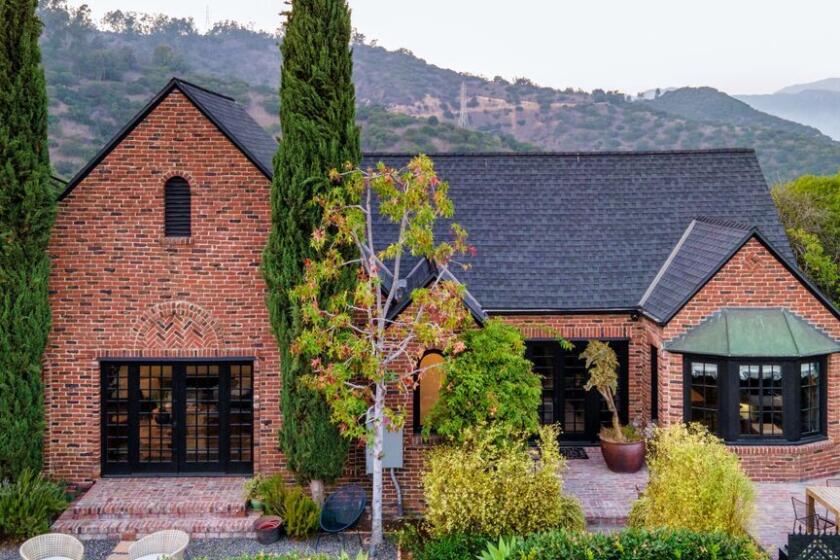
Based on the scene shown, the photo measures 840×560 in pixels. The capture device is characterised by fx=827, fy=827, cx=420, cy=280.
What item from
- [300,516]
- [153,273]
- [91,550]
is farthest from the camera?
[153,273]

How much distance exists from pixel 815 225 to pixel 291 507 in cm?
2144

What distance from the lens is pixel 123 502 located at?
1459cm

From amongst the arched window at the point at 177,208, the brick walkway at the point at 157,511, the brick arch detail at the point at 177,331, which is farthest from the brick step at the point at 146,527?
the arched window at the point at 177,208

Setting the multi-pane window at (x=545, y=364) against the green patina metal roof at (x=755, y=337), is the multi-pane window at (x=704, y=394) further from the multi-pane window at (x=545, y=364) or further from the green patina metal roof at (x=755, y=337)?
the multi-pane window at (x=545, y=364)

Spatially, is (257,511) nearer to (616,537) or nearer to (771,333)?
(616,537)

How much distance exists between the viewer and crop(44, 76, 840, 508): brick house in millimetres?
15414

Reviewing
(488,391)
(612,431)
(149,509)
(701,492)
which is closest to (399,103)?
(612,431)

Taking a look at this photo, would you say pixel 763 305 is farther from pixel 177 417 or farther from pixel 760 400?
pixel 177 417

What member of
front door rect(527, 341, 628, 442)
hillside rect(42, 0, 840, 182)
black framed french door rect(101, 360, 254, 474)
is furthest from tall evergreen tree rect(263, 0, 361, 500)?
hillside rect(42, 0, 840, 182)

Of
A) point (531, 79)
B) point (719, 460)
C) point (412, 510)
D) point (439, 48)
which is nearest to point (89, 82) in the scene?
point (439, 48)

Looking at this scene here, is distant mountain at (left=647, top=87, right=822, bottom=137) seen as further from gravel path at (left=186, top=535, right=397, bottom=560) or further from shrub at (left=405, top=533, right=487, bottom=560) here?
shrub at (left=405, top=533, right=487, bottom=560)

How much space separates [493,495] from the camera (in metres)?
11.9

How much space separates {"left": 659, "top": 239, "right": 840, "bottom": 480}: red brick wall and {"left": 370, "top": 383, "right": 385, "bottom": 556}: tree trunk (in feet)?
21.6

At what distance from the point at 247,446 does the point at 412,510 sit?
3.46 meters
